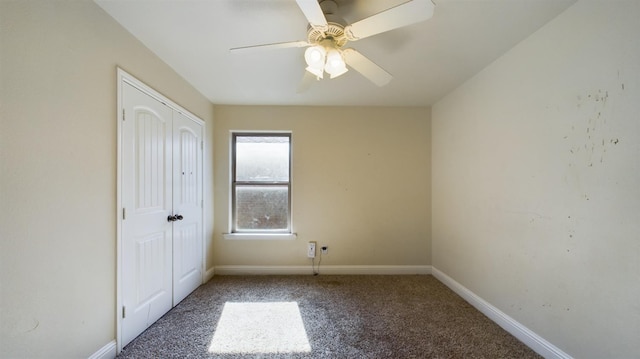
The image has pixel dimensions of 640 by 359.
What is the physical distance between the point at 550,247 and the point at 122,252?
117 inches

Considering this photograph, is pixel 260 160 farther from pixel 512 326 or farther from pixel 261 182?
pixel 512 326

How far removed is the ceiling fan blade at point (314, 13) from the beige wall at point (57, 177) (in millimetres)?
1336

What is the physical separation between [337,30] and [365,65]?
32cm

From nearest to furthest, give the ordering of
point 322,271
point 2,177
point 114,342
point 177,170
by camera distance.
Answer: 1. point 2,177
2. point 114,342
3. point 177,170
4. point 322,271

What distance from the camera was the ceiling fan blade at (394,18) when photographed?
1.03m

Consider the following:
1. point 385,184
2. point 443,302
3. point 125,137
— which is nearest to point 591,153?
point 443,302

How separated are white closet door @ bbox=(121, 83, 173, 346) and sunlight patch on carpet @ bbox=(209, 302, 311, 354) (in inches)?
23.9

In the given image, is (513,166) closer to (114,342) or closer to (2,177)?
(2,177)

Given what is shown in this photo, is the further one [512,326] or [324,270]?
[324,270]

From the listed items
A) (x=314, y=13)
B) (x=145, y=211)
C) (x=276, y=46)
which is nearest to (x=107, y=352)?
(x=145, y=211)

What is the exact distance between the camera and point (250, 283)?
283 cm

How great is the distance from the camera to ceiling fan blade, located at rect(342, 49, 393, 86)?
4.81 feet

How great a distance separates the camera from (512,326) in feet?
6.04

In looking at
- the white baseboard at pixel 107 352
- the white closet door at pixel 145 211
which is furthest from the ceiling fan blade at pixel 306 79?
the white baseboard at pixel 107 352
